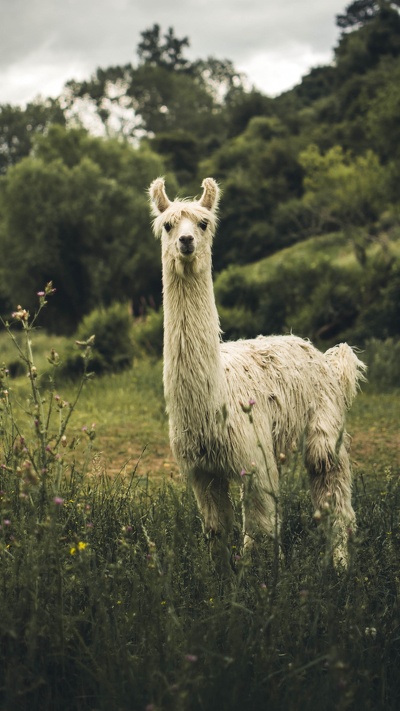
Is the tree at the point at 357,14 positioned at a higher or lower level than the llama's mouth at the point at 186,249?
higher

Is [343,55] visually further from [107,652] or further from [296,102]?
[107,652]

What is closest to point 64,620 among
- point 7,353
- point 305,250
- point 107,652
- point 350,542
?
point 107,652

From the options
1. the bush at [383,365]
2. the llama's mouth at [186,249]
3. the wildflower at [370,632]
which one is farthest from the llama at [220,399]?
the bush at [383,365]

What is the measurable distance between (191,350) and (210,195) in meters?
1.02

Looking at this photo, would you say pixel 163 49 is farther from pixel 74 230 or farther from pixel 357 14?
pixel 74 230

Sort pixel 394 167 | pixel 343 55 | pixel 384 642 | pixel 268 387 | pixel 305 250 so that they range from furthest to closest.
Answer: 1. pixel 343 55
2. pixel 305 250
3. pixel 394 167
4. pixel 268 387
5. pixel 384 642

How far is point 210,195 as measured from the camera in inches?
189

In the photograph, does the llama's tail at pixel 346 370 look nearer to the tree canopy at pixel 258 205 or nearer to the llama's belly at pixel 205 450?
the llama's belly at pixel 205 450

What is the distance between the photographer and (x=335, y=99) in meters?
42.7

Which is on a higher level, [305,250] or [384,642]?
[305,250]

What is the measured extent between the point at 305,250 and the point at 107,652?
31.2 metres

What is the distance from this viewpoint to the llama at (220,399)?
4.46 m

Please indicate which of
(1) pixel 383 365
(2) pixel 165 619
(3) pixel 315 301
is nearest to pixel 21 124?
(3) pixel 315 301

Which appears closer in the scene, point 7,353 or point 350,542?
point 350,542
